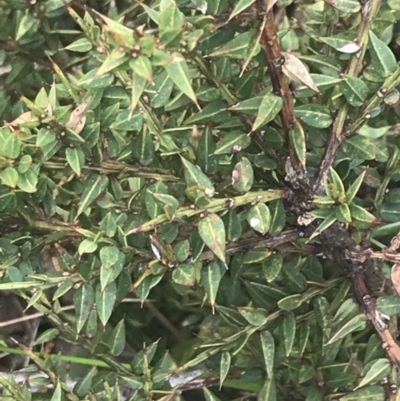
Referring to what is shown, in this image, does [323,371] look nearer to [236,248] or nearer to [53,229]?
[236,248]

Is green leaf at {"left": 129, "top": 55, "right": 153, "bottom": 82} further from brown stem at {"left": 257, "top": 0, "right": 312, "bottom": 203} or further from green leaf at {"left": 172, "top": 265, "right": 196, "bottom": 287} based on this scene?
green leaf at {"left": 172, "top": 265, "right": 196, "bottom": 287}

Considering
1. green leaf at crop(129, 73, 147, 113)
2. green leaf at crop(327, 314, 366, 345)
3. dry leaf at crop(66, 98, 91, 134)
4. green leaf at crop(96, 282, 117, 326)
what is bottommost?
green leaf at crop(327, 314, 366, 345)

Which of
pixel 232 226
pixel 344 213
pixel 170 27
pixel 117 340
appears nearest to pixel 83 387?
pixel 117 340

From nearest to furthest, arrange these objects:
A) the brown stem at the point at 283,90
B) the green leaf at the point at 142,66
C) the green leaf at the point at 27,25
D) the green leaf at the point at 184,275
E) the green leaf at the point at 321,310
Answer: the green leaf at the point at 142,66 < the brown stem at the point at 283,90 < the green leaf at the point at 184,275 < the green leaf at the point at 321,310 < the green leaf at the point at 27,25

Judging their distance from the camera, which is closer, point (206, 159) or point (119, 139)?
point (206, 159)

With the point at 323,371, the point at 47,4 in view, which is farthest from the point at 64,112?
the point at 323,371

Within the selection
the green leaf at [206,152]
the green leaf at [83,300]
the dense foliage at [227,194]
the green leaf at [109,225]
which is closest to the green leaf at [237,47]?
the dense foliage at [227,194]

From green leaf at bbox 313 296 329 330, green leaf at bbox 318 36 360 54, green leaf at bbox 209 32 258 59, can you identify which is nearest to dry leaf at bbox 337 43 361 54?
green leaf at bbox 318 36 360 54

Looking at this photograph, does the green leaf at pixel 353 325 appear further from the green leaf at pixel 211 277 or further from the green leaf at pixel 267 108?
the green leaf at pixel 267 108
